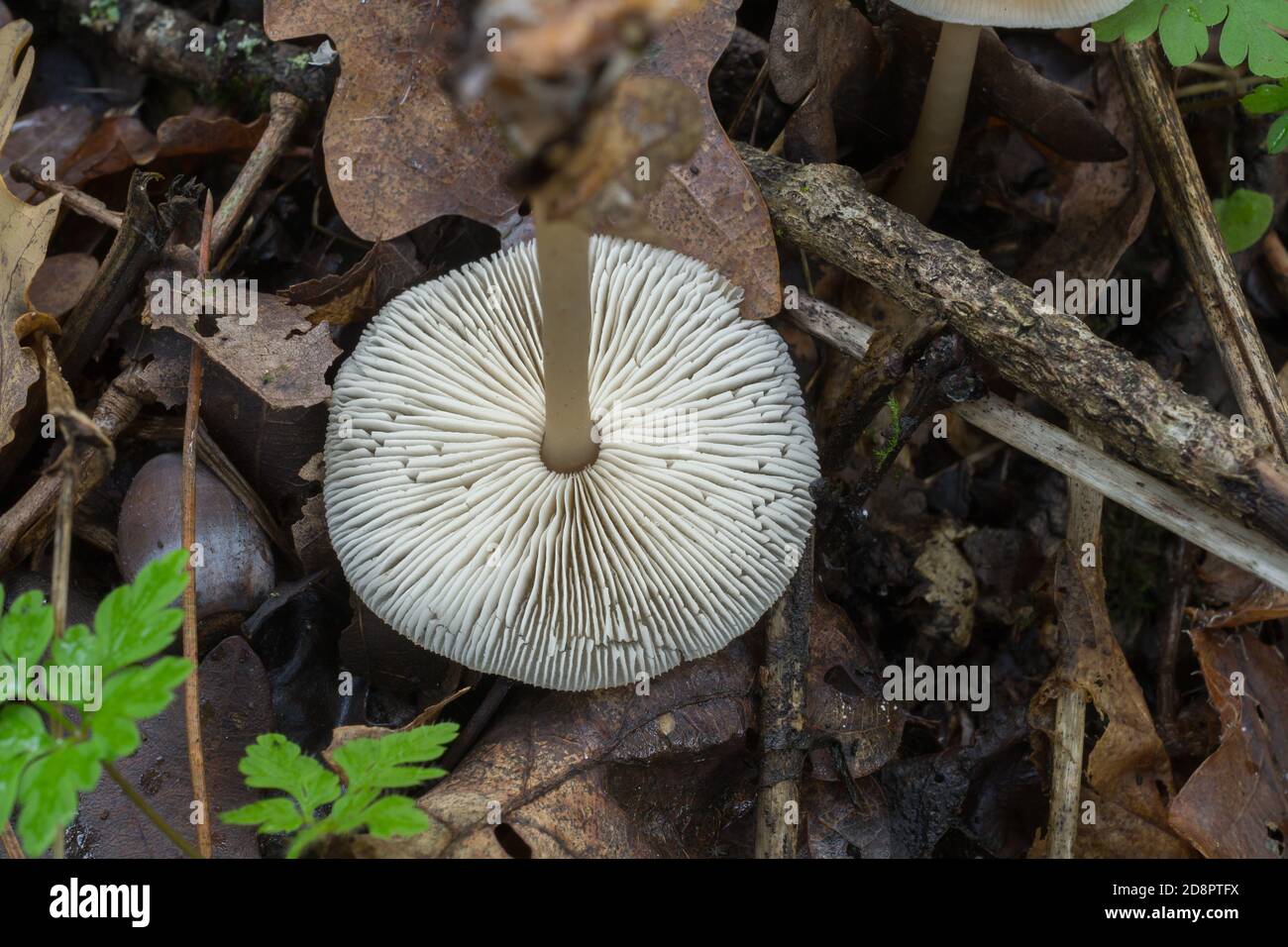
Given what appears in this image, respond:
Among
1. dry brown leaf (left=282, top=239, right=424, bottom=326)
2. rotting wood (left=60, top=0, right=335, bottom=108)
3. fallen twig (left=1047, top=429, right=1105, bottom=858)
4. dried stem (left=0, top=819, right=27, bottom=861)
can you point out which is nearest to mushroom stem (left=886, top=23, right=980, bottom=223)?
fallen twig (left=1047, top=429, right=1105, bottom=858)

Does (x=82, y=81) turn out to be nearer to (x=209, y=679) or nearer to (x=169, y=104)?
(x=169, y=104)

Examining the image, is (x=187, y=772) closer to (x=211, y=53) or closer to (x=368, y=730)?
(x=368, y=730)

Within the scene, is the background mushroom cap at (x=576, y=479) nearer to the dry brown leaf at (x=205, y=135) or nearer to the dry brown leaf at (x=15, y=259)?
the dry brown leaf at (x=15, y=259)

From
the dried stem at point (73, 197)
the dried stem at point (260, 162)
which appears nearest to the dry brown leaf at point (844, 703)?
the dried stem at point (260, 162)

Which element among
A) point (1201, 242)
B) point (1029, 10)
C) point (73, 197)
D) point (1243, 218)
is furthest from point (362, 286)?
point (1243, 218)
